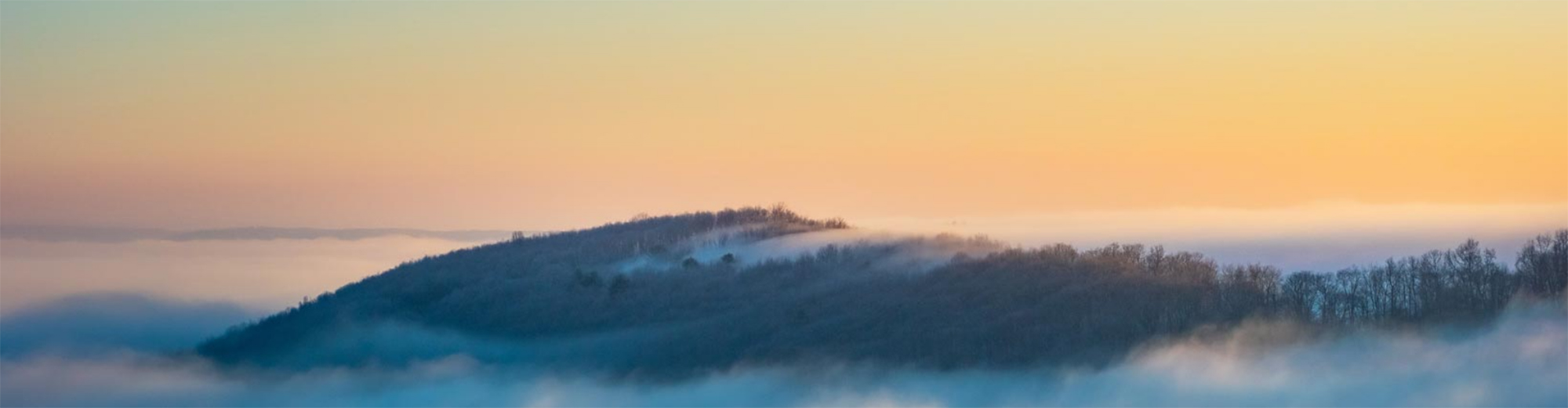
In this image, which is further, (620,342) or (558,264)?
(558,264)

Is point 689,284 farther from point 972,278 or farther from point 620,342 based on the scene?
point 972,278

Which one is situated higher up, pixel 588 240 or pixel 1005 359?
pixel 588 240

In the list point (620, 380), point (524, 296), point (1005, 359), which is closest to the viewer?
point (1005, 359)

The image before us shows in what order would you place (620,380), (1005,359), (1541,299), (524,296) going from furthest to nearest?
1. (524,296)
2. (620,380)
3. (1005,359)
4. (1541,299)

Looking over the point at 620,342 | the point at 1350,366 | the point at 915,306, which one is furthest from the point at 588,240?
the point at 1350,366

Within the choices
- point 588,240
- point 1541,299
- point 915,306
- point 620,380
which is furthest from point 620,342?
point 1541,299

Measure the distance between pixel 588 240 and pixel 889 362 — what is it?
82.8 ft

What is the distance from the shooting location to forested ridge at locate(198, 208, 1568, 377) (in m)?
84.0

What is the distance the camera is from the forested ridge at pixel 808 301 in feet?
276

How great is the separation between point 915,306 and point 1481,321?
28815 mm

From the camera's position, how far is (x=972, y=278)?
315 ft

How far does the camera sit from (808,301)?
9838 cm

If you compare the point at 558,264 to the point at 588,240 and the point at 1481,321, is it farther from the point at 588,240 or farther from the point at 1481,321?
the point at 1481,321

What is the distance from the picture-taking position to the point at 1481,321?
261 feet
